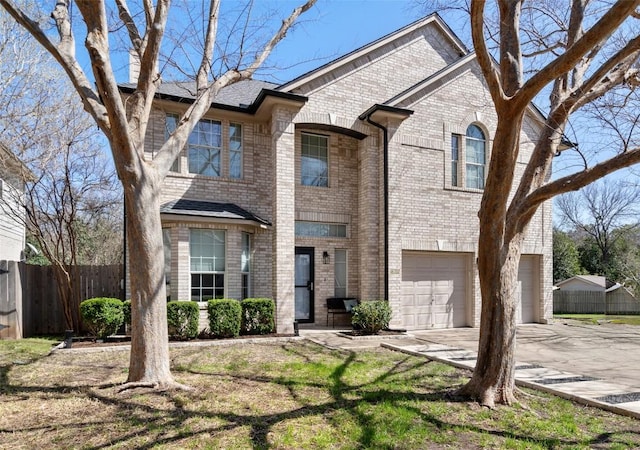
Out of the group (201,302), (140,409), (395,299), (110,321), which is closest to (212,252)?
(201,302)

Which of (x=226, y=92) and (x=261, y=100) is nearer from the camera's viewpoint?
(x=261, y=100)

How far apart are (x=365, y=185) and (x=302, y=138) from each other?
92.9 inches

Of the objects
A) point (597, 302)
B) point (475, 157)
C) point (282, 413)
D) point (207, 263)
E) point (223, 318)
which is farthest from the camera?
point (597, 302)

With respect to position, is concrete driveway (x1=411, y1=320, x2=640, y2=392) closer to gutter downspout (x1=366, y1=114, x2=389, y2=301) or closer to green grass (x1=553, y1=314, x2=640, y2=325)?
green grass (x1=553, y1=314, x2=640, y2=325)

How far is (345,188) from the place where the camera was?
41.5ft

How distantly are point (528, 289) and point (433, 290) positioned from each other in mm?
3939

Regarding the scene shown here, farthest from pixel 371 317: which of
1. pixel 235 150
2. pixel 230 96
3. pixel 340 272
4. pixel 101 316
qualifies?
pixel 230 96

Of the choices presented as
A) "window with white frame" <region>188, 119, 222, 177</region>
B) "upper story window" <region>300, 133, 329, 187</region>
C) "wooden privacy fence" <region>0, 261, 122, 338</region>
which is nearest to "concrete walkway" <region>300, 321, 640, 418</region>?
"upper story window" <region>300, 133, 329, 187</region>

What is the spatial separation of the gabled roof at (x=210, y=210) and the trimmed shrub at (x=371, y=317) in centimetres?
342

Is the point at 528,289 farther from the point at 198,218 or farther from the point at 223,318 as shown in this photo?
the point at 198,218

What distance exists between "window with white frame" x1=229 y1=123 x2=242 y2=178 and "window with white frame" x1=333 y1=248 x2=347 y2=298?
12.3ft

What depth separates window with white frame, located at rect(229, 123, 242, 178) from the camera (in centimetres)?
1156

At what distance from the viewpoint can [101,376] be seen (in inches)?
252

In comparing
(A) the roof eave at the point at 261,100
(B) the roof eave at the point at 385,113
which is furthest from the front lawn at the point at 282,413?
(B) the roof eave at the point at 385,113
